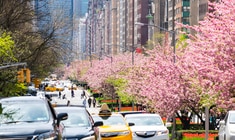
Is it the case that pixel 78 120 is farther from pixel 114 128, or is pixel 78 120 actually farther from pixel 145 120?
pixel 145 120

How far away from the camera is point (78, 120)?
2100 cm

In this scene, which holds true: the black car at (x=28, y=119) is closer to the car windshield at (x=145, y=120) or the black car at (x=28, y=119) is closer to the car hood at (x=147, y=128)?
the car hood at (x=147, y=128)

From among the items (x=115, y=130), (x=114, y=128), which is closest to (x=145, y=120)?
(x=114, y=128)


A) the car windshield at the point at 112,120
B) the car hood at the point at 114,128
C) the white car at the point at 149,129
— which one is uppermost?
the car windshield at the point at 112,120

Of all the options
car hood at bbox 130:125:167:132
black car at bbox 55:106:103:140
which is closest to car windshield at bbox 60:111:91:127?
black car at bbox 55:106:103:140

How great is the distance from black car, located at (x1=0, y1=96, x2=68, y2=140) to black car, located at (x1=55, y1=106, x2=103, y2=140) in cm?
262

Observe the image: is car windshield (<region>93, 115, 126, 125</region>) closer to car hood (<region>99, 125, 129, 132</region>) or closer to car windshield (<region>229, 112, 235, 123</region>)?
car hood (<region>99, 125, 129, 132</region>)

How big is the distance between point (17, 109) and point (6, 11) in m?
40.9

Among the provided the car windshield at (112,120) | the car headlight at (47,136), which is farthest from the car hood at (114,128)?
the car headlight at (47,136)

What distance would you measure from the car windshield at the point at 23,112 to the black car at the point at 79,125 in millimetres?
2704

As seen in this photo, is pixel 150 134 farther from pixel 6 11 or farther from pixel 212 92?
pixel 6 11

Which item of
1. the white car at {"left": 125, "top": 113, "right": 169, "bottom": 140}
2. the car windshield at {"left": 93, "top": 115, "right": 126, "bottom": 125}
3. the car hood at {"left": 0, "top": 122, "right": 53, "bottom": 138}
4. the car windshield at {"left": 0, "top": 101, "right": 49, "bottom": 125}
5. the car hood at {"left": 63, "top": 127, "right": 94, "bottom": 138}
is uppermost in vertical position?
the car windshield at {"left": 0, "top": 101, "right": 49, "bottom": 125}

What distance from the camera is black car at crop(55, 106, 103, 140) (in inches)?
736

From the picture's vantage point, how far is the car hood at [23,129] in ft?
43.8
